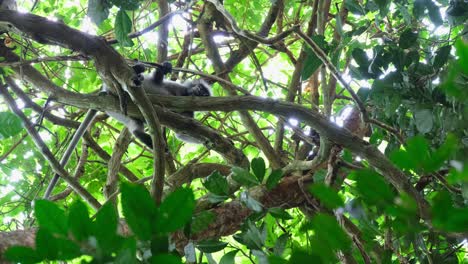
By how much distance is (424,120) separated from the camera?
2.26 metres

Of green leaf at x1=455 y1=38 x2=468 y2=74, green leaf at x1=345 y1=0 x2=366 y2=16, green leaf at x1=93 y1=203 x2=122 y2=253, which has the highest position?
green leaf at x1=345 y1=0 x2=366 y2=16

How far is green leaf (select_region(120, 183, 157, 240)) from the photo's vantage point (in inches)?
29.0

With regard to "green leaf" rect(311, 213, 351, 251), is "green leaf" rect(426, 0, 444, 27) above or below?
above

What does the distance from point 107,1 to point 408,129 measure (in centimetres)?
171

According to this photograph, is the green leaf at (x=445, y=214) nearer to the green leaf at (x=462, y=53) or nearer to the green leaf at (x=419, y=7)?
the green leaf at (x=462, y=53)

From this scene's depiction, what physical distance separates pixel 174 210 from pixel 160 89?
13.3 ft

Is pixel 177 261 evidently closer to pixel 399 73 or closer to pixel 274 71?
pixel 399 73

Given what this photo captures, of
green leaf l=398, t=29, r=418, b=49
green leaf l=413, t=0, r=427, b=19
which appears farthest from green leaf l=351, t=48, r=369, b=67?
green leaf l=413, t=0, r=427, b=19

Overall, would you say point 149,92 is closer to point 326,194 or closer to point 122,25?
point 122,25

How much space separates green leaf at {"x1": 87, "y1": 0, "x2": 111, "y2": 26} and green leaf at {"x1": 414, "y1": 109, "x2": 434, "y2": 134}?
154cm

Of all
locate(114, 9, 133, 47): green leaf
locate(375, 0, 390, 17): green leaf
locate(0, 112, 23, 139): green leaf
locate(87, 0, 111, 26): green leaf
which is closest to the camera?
locate(0, 112, 23, 139): green leaf

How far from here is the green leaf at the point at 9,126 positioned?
1.62 m

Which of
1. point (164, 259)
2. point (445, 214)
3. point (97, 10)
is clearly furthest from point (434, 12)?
point (164, 259)

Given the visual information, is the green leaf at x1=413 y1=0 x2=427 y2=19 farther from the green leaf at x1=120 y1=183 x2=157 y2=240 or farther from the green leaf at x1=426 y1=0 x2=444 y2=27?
the green leaf at x1=120 y1=183 x2=157 y2=240
